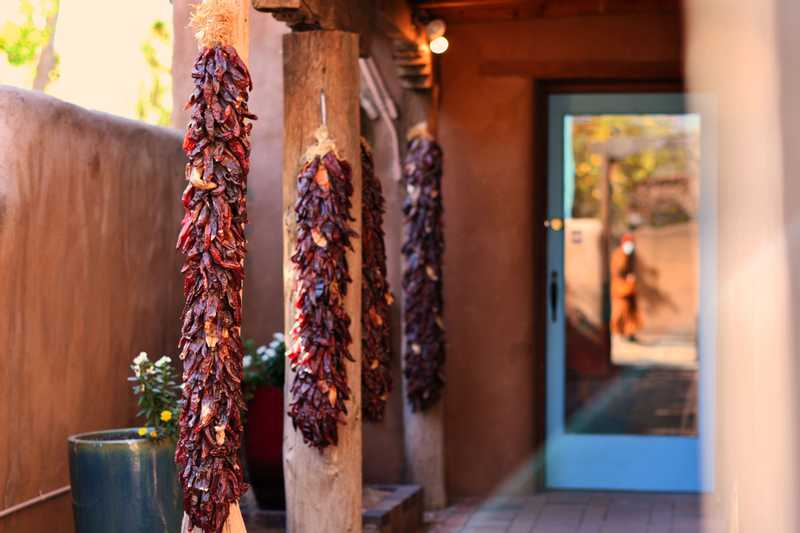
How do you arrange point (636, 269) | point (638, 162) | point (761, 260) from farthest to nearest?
point (636, 269) < point (638, 162) < point (761, 260)

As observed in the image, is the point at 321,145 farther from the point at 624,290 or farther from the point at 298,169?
the point at 624,290

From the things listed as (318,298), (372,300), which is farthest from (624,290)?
(318,298)

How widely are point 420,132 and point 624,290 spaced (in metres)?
1.96

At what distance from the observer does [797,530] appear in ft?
11.0

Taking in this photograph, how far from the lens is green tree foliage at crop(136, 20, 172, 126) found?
2277 centimetres

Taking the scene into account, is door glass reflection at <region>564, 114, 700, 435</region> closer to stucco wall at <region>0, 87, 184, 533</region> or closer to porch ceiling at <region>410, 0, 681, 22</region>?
porch ceiling at <region>410, 0, 681, 22</region>

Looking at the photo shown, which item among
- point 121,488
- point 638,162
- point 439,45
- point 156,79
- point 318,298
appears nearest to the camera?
point 121,488

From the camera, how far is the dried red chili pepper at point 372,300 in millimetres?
5992

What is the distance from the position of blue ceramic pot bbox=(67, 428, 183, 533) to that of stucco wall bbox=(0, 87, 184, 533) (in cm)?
36

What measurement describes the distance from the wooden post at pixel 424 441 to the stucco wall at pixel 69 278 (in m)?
1.51

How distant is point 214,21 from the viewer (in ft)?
14.4

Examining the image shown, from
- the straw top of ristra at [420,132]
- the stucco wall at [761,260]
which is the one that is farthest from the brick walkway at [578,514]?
the straw top of ristra at [420,132]

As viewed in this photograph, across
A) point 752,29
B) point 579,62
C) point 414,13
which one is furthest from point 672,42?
point 752,29

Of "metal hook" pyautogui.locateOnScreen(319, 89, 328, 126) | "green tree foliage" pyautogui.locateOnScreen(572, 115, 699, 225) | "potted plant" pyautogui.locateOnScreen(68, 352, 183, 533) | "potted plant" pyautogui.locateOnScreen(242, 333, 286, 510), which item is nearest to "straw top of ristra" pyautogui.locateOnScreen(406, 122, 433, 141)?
"green tree foliage" pyautogui.locateOnScreen(572, 115, 699, 225)
